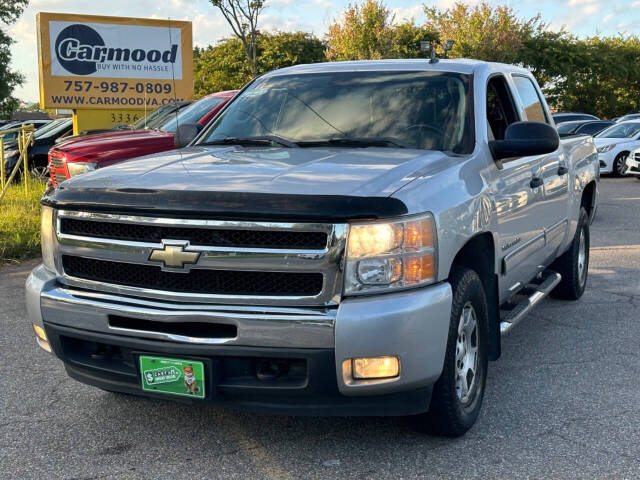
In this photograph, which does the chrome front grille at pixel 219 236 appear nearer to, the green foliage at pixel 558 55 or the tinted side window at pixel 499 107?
the tinted side window at pixel 499 107

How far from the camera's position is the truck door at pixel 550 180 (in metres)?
5.33

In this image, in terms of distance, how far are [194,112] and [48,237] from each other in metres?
6.47

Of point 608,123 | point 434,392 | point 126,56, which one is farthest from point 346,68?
point 608,123

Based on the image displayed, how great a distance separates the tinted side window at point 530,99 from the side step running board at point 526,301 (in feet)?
3.84

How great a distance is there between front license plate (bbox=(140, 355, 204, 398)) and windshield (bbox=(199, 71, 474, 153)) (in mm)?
1629

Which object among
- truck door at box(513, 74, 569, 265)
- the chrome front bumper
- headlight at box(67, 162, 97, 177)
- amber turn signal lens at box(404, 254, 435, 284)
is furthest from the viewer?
headlight at box(67, 162, 97, 177)

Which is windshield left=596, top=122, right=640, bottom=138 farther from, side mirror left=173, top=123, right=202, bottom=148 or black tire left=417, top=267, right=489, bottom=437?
black tire left=417, top=267, right=489, bottom=437

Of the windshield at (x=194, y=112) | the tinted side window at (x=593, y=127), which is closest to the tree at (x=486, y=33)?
the tinted side window at (x=593, y=127)

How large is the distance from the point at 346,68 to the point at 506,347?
6.99ft

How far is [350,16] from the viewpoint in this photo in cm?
3872

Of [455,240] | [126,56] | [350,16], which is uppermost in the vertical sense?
[350,16]

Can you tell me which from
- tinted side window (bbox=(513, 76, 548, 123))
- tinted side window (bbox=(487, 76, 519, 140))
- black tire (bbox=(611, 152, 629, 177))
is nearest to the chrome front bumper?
tinted side window (bbox=(487, 76, 519, 140))

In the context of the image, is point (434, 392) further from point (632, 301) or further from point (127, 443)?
point (632, 301)

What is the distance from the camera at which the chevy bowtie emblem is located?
10.9 feet
